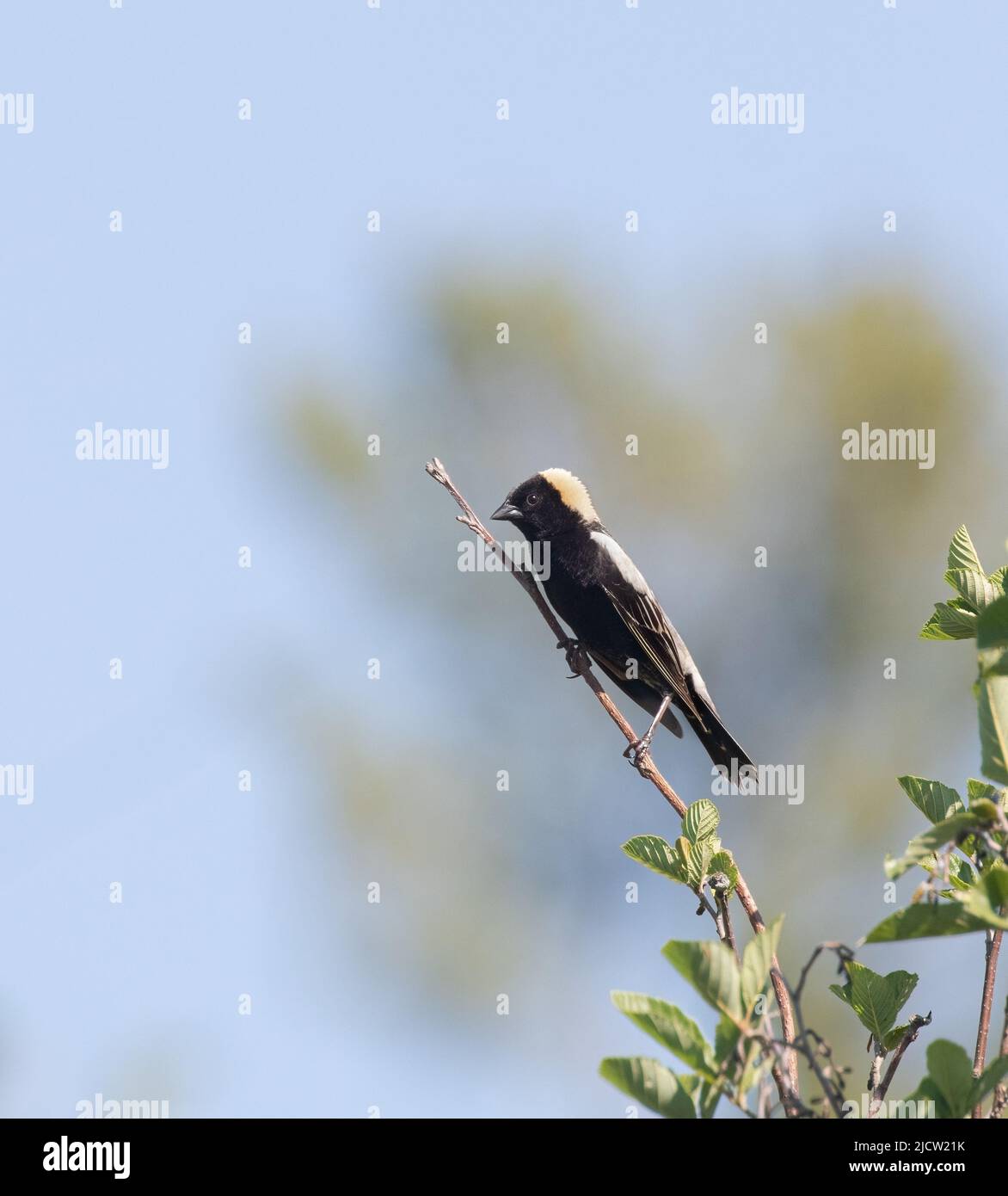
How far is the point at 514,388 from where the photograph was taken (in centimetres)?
1638

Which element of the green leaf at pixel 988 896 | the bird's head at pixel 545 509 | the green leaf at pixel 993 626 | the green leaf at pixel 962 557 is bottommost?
the green leaf at pixel 988 896

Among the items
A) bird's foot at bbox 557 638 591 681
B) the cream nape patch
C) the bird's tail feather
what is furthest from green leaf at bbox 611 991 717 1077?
the cream nape patch

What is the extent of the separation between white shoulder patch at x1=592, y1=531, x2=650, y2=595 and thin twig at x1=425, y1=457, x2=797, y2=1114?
1.90 feet

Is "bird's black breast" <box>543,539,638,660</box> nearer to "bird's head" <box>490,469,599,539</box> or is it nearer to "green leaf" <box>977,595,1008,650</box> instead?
"bird's head" <box>490,469,599,539</box>

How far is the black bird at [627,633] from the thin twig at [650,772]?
370mm

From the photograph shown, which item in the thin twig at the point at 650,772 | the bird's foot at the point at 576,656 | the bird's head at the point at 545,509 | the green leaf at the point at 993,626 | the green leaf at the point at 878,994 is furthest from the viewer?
the bird's head at the point at 545,509

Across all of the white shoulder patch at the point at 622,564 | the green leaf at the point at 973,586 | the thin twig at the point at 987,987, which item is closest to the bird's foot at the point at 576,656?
the white shoulder patch at the point at 622,564

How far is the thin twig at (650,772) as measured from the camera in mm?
1728

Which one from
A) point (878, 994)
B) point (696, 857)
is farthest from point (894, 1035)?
point (696, 857)

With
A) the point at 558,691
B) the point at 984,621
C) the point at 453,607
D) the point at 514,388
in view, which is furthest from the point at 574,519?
the point at 514,388

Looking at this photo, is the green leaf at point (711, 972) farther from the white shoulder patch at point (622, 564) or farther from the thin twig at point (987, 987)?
the white shoulder patch at point (622, 564)

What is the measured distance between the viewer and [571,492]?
5875 millimetres

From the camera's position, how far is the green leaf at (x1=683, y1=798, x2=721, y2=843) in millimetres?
2469

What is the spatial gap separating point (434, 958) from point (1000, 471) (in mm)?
8644
